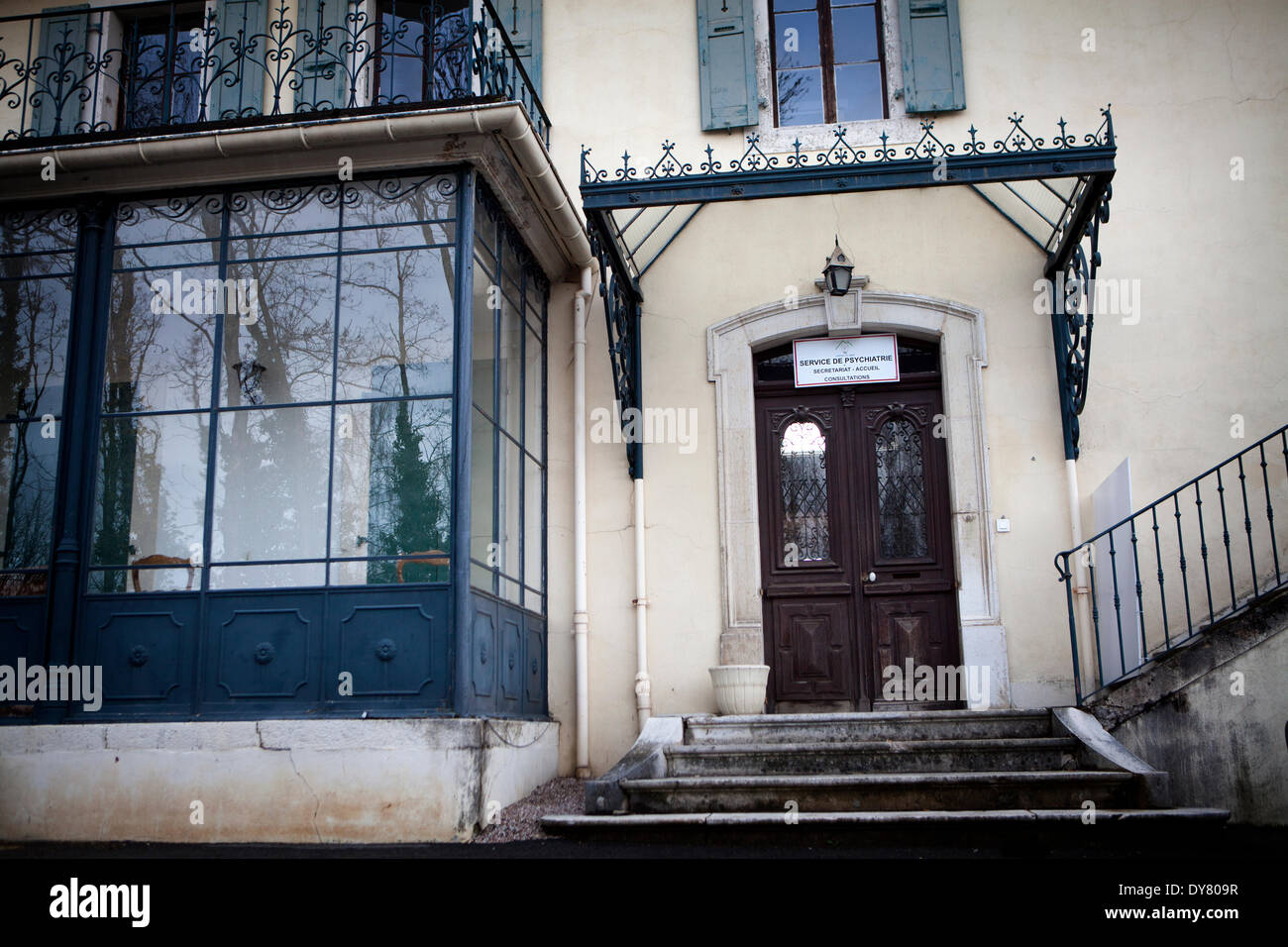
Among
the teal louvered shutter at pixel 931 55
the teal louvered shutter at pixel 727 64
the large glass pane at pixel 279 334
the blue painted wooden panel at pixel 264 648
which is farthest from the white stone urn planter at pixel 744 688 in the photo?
the teal louvered shutter at pixel 931 55

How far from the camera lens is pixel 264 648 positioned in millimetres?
6211

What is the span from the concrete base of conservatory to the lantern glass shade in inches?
145

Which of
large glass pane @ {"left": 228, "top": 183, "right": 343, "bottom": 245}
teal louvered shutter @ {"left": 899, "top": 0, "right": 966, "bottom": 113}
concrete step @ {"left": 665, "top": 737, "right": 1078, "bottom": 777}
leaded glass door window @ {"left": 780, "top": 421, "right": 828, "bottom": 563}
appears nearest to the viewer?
concrete step @ {"left": 665, "top": 737, "right": 1078, "bottom": 777}

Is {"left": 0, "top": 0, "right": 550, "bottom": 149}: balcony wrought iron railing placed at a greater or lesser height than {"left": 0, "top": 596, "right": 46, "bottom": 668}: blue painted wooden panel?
greater

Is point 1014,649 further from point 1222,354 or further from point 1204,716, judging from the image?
point 1222,354

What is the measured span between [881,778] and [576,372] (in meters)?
3.66

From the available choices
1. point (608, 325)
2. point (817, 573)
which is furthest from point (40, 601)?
point (817, 573)

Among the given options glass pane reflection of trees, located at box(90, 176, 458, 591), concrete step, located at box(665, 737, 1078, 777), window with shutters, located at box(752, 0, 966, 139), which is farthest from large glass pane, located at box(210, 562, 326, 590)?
window with shutters, located at box(752, 0, 966, 139)

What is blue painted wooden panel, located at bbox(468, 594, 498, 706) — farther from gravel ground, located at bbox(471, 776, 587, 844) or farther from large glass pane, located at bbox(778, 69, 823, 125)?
large glass pane, located at bbox(778, 69, 823, 125)

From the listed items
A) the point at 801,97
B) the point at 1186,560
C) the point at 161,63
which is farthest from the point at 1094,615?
the point at 161,63

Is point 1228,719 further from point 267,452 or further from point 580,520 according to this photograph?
point 267,452

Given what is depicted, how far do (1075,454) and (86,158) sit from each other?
634 cm

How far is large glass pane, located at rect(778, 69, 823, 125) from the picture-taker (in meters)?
8.33

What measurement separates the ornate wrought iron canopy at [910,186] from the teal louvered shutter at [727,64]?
0.25 m
